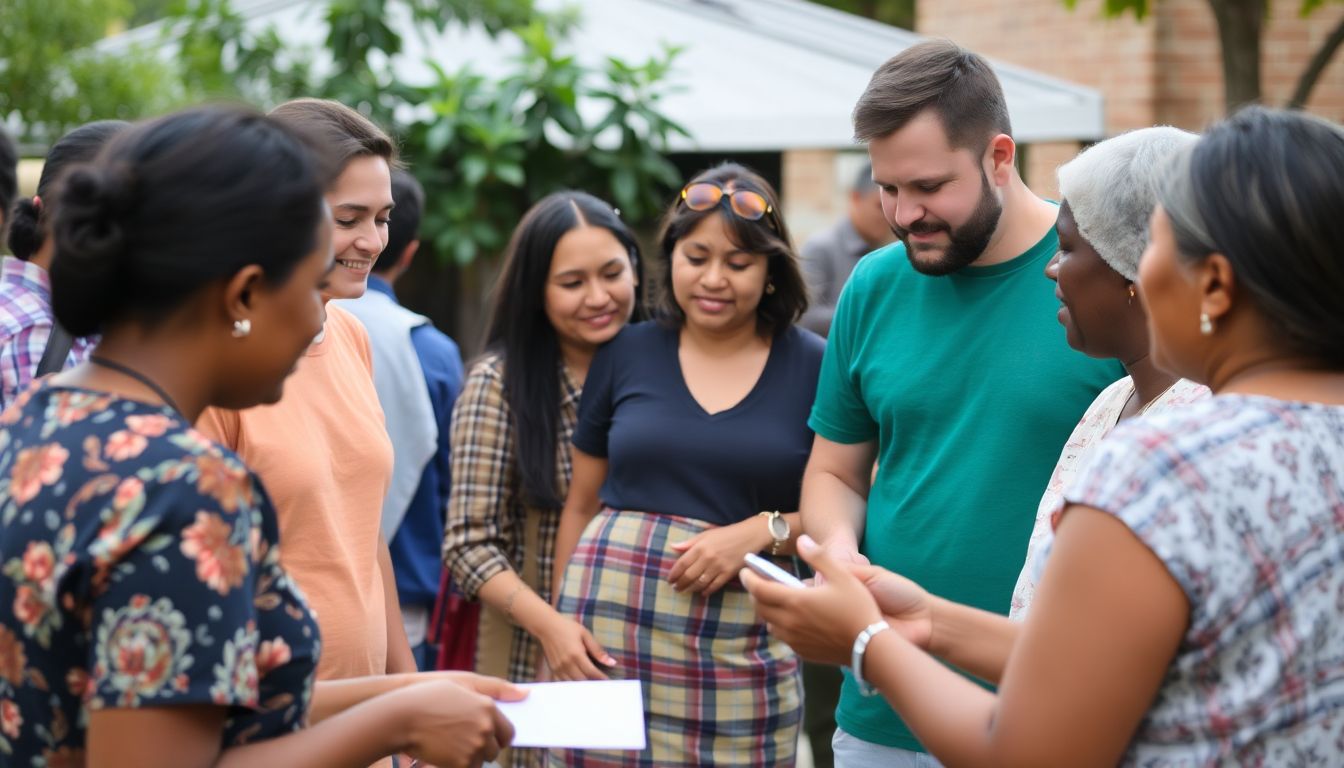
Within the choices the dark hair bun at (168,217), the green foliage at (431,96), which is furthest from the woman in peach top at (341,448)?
the green foliage at (431,96)

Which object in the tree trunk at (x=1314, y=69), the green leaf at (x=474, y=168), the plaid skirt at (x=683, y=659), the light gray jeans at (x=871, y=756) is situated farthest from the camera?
the tree trunk at (x=1314, y=69)

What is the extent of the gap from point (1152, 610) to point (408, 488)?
284cm

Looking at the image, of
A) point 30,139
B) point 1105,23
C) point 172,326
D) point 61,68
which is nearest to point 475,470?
point 172,326

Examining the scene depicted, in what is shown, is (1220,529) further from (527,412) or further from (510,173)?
(510,173)

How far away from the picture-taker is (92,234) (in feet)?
5.36

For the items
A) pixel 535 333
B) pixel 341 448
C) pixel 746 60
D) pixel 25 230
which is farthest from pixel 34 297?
pixel 746 60

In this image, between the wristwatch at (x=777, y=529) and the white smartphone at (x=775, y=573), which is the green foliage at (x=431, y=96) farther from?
the white smartphone at (x=775, y=573)

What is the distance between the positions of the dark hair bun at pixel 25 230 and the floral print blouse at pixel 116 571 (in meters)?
1.74

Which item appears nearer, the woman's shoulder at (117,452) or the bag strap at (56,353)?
the woman's shoulder at (117,452)

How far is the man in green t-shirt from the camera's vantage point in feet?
9.45

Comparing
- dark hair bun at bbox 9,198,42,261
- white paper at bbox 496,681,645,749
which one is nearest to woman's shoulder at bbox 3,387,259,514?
white paper at bbox 496,681,645,749

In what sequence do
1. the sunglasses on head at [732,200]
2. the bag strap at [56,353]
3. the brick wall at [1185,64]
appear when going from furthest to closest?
1. the brick wall at [1185,64]
2. the sunglasses on head at [732,200]
3. the bag strap at [56,353]

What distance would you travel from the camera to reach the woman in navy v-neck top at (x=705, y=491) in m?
3.42

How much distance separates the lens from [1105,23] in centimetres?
980
